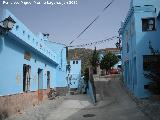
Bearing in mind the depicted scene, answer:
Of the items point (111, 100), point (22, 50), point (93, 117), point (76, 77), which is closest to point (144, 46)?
point (111, 100)

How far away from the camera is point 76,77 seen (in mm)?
47375

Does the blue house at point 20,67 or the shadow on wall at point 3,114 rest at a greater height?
the blue house at point 20,67

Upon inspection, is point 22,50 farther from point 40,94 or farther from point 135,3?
point 135,3

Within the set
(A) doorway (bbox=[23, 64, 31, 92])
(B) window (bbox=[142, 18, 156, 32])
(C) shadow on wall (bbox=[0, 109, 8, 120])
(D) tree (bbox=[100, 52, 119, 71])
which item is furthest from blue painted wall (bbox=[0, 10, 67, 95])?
(D) tree (bbox=[100, 52, 119, 71])

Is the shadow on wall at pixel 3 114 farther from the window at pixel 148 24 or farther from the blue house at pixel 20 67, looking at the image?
the window at pixel 148 24

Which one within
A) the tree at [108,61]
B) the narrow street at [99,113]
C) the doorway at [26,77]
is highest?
the tree at [108,61]

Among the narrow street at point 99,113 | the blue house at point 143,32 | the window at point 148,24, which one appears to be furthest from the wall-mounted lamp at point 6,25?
the window at point 148,24

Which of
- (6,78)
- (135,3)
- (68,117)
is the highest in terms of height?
(135,3)

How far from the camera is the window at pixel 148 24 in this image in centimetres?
1909

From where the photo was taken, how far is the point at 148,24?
19.2m

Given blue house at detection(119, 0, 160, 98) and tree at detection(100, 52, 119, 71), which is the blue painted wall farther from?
tree at detection(100, 52, 119, 71)

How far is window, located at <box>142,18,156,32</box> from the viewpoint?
1909cm

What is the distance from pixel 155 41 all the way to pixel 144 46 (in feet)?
2.64

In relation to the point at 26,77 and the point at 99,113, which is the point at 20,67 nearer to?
the point at 26,77
